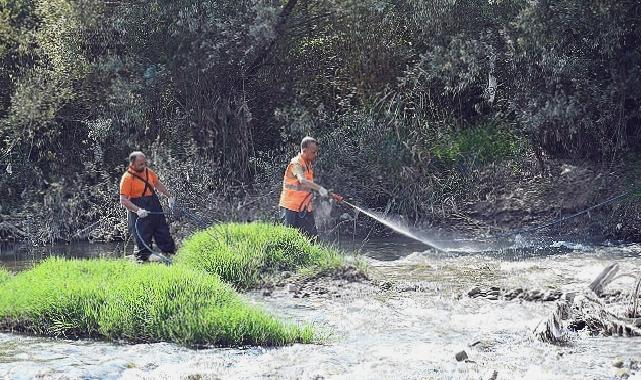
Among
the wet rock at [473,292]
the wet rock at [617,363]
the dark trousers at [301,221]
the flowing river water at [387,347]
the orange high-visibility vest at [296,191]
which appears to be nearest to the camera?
the wet rock at [617,363]

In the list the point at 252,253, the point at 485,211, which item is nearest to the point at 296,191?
the point at 252,253

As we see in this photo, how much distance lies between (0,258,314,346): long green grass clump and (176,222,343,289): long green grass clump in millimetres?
1641

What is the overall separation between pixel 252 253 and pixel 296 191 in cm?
151

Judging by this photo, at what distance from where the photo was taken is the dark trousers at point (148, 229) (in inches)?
597

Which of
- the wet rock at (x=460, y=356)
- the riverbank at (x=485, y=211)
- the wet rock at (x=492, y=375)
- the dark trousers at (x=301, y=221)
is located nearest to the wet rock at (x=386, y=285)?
the dark trousers at (x=301, y=221)

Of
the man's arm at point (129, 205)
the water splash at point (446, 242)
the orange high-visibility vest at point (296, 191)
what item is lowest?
the water splash at point (446, 242)

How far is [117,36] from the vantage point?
21641 mm

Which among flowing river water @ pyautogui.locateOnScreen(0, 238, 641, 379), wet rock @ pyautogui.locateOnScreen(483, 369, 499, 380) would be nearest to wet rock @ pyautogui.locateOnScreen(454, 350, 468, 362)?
flowing river water @ pyautogui.locateOnScreen(0, 238, 641, 379)

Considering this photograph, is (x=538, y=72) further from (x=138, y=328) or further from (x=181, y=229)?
(x=138, y=328)

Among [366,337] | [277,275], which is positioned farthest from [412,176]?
[366,337]

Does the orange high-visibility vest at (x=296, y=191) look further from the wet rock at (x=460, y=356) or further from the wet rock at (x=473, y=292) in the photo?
the wet rock at (x=460, y=356)

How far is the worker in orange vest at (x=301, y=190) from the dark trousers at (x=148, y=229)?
6.61 ft

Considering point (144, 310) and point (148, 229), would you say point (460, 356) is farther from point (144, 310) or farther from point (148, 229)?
point (148, 229)

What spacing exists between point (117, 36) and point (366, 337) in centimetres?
1366
